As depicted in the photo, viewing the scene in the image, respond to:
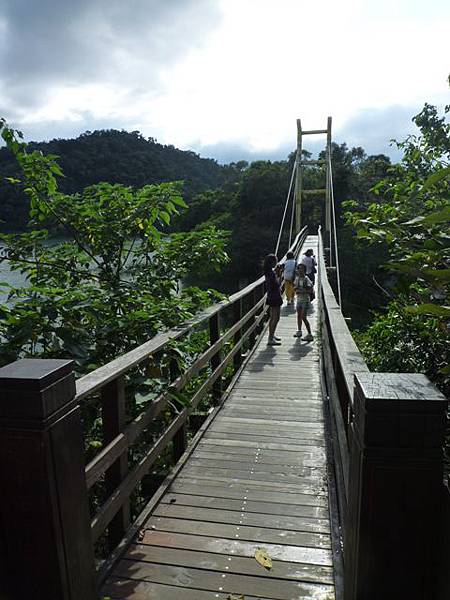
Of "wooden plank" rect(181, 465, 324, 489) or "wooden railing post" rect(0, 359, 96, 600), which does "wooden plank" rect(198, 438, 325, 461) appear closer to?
"wooden plank" rect(181, 465, 324, 489)

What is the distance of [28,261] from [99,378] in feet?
4.66

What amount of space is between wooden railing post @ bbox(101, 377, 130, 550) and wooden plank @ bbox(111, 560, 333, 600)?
0.16 meters

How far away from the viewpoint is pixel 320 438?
3.21 meters

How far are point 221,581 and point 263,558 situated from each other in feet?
0.68

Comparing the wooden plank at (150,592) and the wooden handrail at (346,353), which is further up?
the wooden handrail at (346,353)

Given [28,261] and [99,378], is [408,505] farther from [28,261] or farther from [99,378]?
[28,261]

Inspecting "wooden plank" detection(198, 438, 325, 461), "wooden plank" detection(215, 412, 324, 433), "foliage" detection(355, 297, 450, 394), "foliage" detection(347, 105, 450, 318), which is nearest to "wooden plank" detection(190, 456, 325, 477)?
"wooden plank" detection(198, 438, 325, 461)

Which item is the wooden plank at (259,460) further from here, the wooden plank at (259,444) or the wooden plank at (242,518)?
the wooden plank at (242,518)

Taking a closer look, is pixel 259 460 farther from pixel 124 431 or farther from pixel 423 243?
pixel 423 243

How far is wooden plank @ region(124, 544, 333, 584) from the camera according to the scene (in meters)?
1.76

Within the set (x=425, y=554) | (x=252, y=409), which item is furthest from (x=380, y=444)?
(x=252, y=409)

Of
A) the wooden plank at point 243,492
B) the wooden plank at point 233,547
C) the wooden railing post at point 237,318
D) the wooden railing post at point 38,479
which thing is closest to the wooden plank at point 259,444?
the wooden plank at point 243,492

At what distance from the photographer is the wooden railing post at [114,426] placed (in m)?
1.83

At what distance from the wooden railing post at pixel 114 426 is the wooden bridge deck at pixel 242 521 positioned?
0.12 meters
